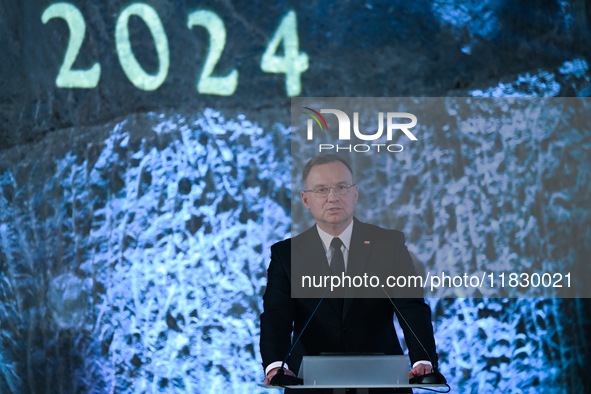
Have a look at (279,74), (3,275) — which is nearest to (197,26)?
(279,74)

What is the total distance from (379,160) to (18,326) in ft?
6.64

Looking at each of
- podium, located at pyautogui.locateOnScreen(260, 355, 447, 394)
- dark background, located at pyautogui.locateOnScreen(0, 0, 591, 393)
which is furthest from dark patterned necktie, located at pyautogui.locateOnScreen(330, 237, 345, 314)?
podium, located at pyautogui.locateOnScreen(260, 355, 447, 394)

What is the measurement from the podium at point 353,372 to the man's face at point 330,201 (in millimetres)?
1009

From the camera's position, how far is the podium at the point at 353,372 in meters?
1.60

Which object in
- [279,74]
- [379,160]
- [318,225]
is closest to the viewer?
[318,225]

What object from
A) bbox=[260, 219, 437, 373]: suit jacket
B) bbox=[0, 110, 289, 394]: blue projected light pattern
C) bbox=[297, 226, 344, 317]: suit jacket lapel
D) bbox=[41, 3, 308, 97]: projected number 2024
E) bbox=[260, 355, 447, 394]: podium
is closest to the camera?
bbox=[260, 355, 447, 394]: podium

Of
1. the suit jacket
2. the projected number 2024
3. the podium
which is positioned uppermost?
the projected number 2024

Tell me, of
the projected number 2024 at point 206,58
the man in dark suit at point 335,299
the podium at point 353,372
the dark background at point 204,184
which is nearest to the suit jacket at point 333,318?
the man in dark suit at point 335,299

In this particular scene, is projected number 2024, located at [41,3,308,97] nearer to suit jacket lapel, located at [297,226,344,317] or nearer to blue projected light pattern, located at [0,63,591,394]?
blue projected light pattern, located at [0,63,591,394]

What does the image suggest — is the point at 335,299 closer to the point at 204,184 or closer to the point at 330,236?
the point at 330,236

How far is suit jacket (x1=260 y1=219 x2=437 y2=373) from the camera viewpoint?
7.18 ft

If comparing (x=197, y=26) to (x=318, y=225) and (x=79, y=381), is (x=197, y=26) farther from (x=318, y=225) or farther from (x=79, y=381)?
(x=79, y=381)

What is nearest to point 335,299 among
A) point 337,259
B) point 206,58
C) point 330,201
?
→ point 337,259

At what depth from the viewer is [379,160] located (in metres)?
3.11
